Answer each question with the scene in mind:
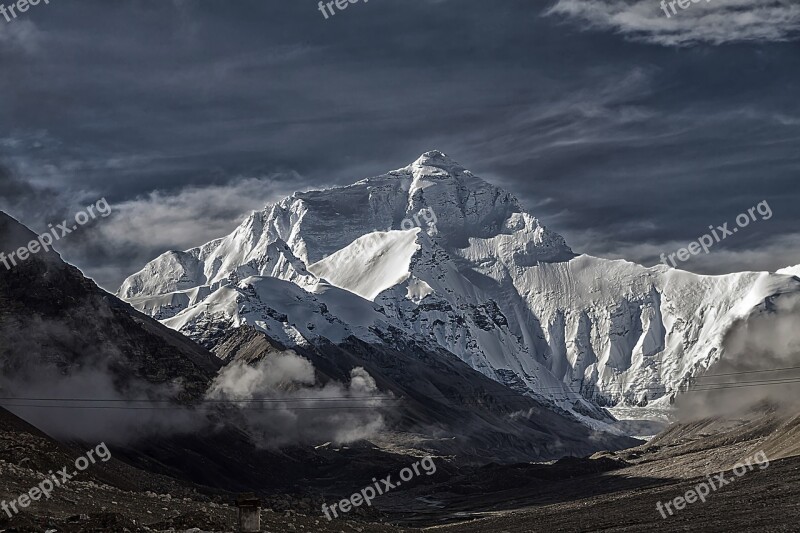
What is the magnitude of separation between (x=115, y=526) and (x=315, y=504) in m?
116

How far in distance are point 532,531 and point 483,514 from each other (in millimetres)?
77664

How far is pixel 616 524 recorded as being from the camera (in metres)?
97.6

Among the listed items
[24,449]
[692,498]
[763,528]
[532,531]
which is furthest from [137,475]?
→ [763,528]

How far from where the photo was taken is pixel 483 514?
186 meters

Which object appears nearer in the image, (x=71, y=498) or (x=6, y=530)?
(x=6, y=530)

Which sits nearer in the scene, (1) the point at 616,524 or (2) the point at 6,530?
(2) the point at 6,530

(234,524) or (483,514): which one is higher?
(234,524)

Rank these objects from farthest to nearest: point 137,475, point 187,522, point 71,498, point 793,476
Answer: point 137,475, point 793,476, point 71,498, point 187,522

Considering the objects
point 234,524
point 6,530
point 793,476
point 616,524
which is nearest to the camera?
point 6,530

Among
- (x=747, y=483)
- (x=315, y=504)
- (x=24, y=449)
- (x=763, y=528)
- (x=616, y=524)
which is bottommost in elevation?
(x=315, y=504)

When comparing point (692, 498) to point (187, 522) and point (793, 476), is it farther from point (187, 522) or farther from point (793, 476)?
point (187, 522)

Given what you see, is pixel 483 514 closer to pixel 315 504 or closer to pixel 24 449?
pixel 315 504

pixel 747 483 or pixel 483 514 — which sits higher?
pixel 747 483

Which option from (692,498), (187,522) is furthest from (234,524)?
(692,498)
